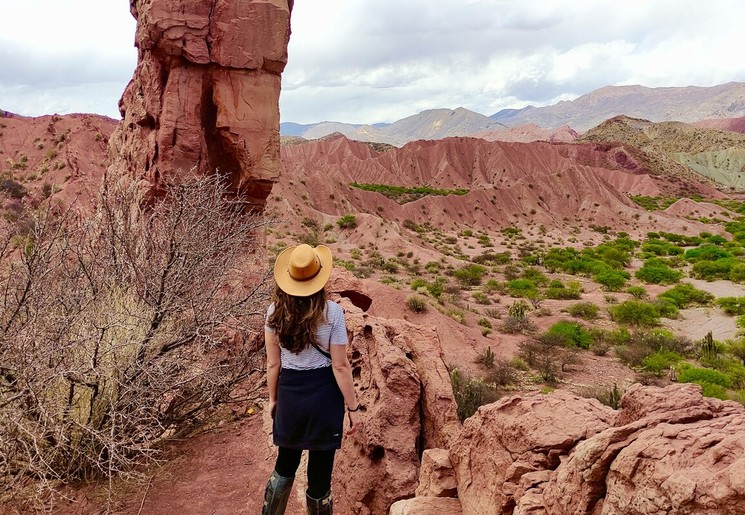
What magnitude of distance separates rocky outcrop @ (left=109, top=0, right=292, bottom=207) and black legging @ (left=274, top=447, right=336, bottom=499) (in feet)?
24.9

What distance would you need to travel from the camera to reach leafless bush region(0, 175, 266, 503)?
367cm

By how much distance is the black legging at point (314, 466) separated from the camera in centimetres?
296

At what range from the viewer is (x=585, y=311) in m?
15.5

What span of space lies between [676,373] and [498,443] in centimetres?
934

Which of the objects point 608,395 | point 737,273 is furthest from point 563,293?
point 608,395

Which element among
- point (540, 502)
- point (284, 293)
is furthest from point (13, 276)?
point (540, 502)

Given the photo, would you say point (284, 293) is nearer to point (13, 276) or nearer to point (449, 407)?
point (449, 407)

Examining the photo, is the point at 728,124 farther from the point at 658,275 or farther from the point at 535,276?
the point at 535,276

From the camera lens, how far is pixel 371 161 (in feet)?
206

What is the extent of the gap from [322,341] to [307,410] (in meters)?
0.42

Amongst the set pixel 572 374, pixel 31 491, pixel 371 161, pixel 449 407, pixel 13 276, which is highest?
pixel 371 161

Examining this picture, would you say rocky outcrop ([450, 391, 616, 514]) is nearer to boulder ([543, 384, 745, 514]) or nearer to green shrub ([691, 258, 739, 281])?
boulder ([543, 384, 745, 514])

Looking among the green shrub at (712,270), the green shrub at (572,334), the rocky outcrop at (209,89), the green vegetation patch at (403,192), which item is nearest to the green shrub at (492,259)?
the green shrub at (712,270)

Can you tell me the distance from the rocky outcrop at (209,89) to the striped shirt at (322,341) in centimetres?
751
